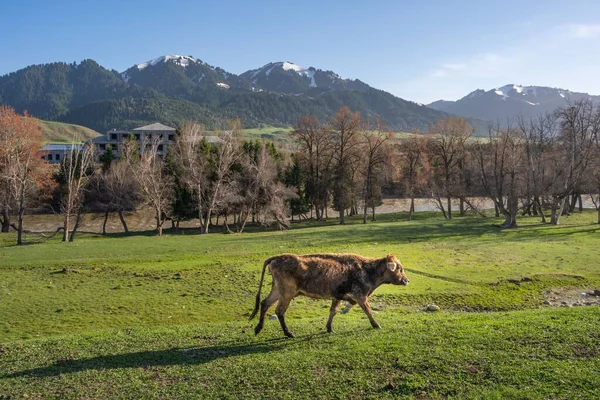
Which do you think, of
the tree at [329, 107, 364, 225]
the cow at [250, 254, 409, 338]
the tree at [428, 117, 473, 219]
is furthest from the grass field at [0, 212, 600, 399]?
the tree at [428, 117, 473, 219]

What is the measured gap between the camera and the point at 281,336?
A: 1316 centimetres

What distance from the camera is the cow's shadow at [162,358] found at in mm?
10914

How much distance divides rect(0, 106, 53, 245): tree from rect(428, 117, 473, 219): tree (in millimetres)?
57344

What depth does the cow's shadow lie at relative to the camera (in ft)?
35.8

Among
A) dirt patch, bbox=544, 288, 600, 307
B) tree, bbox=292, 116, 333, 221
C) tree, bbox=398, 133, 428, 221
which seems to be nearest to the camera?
dirt patch, bbox=544, 288, 600, 307

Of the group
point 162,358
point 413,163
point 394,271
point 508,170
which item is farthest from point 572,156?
point 162,358

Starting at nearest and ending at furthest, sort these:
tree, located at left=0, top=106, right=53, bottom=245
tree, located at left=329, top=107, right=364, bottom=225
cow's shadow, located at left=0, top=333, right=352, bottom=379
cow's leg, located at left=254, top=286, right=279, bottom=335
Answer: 1. cow's shadow, located at left=0, top=333, right=352, bottom=379
2. cow's leg, located at left=254, top=286, right=279, bottom=335
3. tree, located at left=0, top=106, right=53, bottom=245
4. tree, located at left=329, top=107, right=364, bottom=225

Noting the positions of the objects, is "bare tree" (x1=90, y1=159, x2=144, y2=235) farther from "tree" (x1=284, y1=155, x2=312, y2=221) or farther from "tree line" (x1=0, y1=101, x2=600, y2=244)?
"tree" (x1=284, y1=155, x2=312, y2=221)

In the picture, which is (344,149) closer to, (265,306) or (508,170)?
(508,170)

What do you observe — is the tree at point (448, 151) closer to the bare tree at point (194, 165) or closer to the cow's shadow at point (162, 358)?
the bare tree at point (194, 165)

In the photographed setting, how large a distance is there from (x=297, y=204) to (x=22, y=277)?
5318 centimetres

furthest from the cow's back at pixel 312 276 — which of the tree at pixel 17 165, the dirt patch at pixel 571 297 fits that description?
the tree at pixel 17 165

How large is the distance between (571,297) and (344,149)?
51.8m

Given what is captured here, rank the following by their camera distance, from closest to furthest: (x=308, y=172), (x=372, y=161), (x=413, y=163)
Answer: (x=372, y=161)
(x=413, y=163)
(x=308, y=172)
